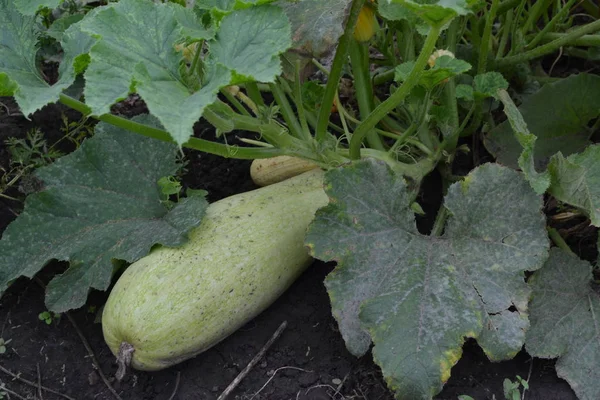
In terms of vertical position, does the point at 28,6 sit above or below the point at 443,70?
above

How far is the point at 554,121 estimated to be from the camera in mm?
2010

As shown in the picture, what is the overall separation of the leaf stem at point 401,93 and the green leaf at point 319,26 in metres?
0.17

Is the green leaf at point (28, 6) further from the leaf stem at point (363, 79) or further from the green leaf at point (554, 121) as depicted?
the green leaf at point (554, 121)

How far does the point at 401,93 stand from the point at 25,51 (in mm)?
797

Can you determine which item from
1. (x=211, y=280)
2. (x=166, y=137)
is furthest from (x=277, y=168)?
(x=166, y=137)

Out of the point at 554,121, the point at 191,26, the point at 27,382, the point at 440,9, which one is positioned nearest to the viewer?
the point at 440,9

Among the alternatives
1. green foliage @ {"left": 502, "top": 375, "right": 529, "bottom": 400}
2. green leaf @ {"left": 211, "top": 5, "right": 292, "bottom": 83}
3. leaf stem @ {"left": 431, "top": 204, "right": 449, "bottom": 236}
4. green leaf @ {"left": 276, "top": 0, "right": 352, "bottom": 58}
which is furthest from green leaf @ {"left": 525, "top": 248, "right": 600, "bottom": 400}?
green leaf @ {"left": 211, "top": 5, "right": 292, "bottom": 83}

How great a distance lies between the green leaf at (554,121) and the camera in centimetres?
198

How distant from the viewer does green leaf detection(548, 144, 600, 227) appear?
1.57 metres

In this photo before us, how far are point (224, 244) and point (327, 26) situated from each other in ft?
1.94

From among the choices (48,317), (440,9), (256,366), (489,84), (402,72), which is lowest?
(256,366)

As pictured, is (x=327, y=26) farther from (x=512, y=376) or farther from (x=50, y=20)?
(x=50, y=20)

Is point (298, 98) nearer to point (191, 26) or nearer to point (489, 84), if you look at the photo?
point (191, 26)

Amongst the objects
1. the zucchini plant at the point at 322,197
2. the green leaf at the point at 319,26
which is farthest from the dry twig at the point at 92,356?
the green leaf at the point at 319,26
